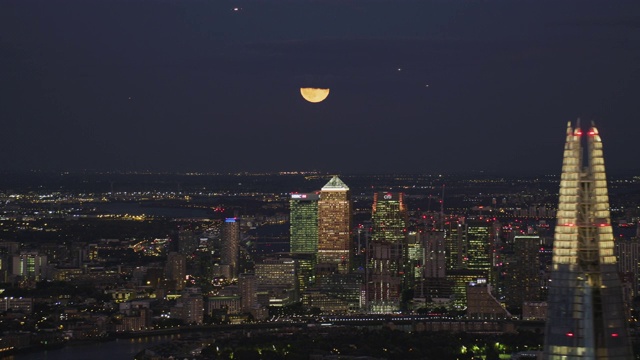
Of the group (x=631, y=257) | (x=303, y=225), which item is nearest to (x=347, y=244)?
(x=303, y=225)

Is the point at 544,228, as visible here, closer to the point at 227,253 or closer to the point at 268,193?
the point at 227,253

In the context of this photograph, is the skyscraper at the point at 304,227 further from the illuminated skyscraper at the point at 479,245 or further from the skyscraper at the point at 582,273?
the skyscraper at the point at 582,273

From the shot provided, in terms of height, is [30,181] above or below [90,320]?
above

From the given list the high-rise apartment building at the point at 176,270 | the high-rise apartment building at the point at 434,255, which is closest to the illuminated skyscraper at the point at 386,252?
the high-rise apartment building at the point at 434,255

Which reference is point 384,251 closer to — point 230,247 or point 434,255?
point 434,255

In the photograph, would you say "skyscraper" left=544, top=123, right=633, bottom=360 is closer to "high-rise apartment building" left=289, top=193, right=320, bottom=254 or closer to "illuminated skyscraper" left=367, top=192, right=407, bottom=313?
"illuminated skyscraper" left=367, top=192, right=407, bottom=313

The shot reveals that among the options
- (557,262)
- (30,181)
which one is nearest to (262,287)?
(557,262)

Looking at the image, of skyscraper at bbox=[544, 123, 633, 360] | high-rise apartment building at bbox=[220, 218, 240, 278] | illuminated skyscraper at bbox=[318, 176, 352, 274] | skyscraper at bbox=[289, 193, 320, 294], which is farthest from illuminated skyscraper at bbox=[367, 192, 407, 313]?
skyscraper at bbox=[544, 123, 633, 360]
